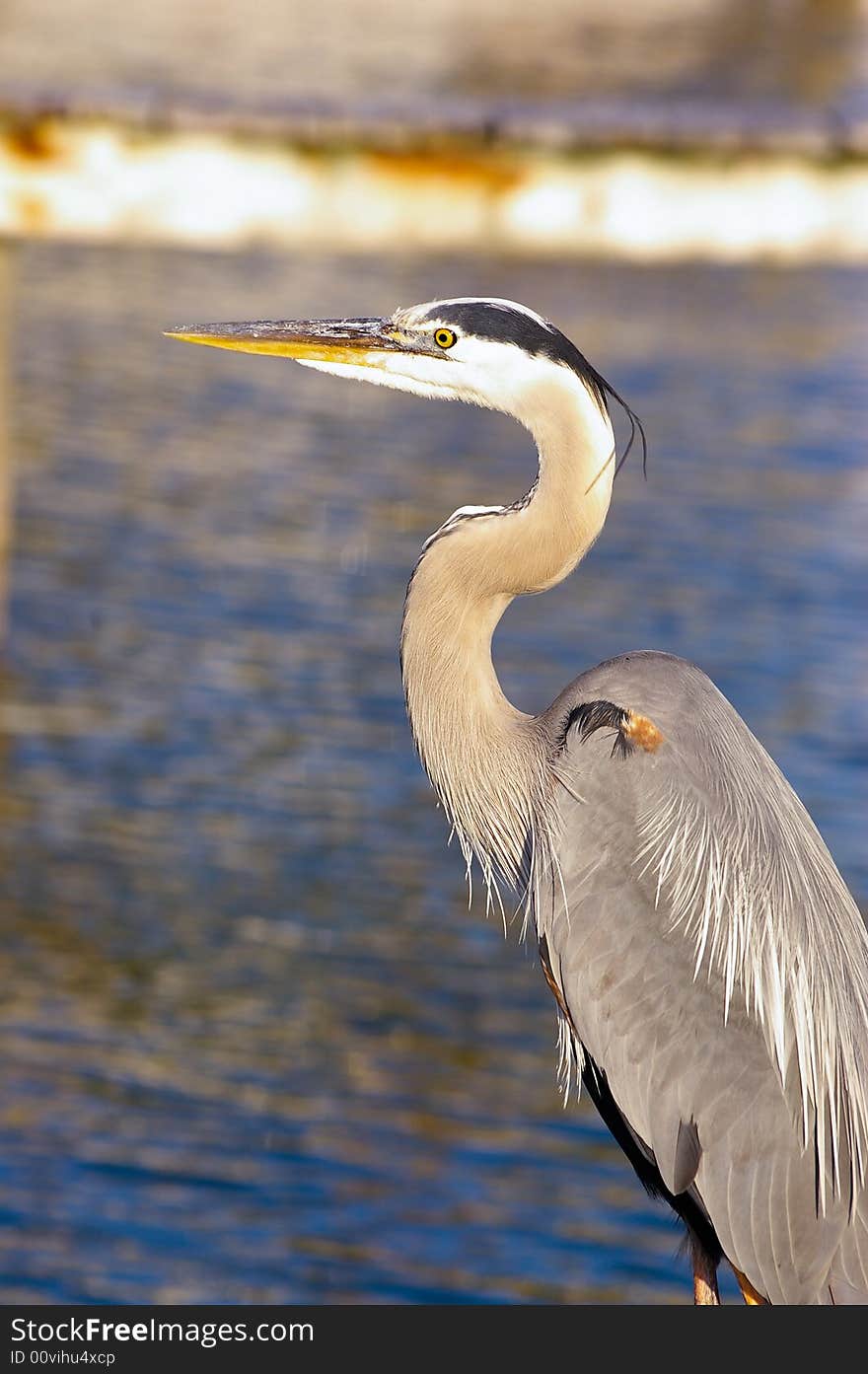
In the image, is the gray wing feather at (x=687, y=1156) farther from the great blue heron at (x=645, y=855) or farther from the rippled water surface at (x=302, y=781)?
the rippled water surface at (x=302, y=781)

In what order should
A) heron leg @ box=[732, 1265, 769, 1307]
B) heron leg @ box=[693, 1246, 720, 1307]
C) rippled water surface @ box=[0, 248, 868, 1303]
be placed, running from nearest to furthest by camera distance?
heron leg @ box=[732, 1265, 769, 1307] → heron leg @ box=[693, 1246, 720, 1307] → rippled water surface @ box=[0, 248, 868, 1303]

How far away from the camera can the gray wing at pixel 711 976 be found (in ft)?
12.4

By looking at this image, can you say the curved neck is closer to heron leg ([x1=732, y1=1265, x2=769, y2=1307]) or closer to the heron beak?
the heron beak

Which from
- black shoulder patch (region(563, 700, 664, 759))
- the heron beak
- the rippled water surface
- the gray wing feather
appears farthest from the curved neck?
the rippled water surface

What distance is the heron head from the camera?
3723mm

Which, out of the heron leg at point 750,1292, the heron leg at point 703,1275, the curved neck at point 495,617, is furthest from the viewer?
the heron leg at point 703,1275

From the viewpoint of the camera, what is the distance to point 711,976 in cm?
385

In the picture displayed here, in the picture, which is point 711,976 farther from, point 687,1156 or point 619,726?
point 619,726

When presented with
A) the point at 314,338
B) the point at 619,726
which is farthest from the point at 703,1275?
the point at 314,338

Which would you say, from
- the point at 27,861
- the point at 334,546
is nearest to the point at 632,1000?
the point at 27,861

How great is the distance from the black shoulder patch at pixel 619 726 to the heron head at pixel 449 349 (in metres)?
0.52

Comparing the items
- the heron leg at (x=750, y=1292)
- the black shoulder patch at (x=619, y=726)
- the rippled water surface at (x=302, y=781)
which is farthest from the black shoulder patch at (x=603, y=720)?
the rippled water surface at (x=302, y=781)

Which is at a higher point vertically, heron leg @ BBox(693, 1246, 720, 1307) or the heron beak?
the heron beak
